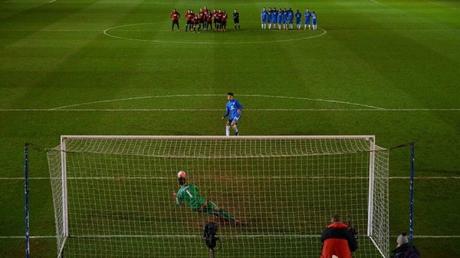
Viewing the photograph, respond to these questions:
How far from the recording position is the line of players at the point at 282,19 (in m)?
49.2

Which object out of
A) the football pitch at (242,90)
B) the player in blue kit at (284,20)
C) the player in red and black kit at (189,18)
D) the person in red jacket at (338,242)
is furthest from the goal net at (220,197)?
the player in blue kit at (284,20)

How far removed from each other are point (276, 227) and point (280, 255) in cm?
137

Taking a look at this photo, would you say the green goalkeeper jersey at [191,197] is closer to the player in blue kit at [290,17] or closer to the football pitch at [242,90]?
the football pitch at [242,90]

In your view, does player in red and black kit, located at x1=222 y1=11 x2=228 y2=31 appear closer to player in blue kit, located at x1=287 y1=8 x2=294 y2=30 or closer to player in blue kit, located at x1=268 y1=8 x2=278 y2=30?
player in blue kit, located at x1=268 y1=8 x2=278 y2=30

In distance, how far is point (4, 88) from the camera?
31828 mm

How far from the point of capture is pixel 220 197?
1941 cm

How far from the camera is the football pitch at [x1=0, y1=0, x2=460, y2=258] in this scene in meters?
20.2

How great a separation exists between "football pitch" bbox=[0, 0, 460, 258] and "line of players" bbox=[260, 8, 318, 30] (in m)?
0.82

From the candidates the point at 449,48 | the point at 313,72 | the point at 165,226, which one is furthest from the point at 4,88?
the point at 449,48

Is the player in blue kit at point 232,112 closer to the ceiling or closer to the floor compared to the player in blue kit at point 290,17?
closer to the ceiling

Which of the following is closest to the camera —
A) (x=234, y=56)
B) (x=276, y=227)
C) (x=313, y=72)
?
(x=276, y=227)

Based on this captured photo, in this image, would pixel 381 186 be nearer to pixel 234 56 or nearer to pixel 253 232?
pixel 253 232

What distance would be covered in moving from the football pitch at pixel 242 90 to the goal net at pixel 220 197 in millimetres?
586

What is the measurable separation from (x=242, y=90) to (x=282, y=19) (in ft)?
61.3
